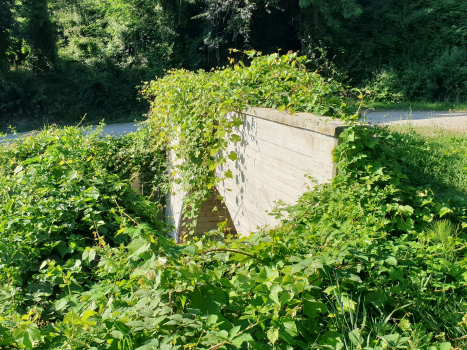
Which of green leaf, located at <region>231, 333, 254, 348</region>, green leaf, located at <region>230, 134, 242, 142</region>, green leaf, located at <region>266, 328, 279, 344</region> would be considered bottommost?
green leaf, located at <region>266, 328, 279, 344</region>

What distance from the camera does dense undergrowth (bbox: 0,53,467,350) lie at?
5.97 feet

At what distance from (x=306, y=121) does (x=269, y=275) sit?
6.87ft

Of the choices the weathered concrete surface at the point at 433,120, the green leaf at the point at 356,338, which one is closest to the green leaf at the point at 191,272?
the green leaf at the point at 356,338

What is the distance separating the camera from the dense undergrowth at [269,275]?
1819mm

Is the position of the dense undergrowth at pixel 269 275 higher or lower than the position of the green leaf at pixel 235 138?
lower

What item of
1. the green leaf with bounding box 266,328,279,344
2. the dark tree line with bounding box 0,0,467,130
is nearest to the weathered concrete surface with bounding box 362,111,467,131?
the green leaf with bounding box 266,328,279,344

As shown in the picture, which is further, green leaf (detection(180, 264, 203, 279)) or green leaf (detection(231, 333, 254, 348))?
green leaf (detection(180, 264, 203, 279))

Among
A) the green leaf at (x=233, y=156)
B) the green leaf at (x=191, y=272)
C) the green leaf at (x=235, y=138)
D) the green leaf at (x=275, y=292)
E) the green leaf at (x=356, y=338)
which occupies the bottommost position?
the green leaf at (x=356, y=338)

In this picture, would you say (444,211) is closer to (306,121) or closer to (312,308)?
(306,121)

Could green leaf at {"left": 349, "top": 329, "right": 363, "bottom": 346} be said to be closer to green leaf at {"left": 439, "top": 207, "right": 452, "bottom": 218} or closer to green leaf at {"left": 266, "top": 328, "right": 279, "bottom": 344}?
green leaf at {"left": 266, "top": 328, "right": 279, "bottom": 344}

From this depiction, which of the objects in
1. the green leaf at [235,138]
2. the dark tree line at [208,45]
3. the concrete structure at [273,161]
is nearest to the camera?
the concrete structure at [273,161]

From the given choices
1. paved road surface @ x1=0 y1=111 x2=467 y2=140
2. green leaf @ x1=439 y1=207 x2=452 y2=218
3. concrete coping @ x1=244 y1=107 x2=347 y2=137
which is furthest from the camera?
paved road surface @ x1=0 y1=111 x2=467 y2=140

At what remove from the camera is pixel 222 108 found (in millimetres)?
5344

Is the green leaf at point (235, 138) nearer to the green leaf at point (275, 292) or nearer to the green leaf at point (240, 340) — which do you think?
the green leaf at point (275, 292)
